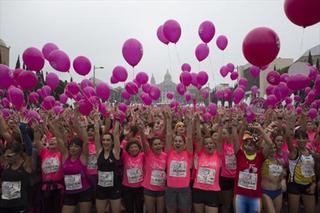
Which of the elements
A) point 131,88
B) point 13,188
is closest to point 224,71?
point 131,88

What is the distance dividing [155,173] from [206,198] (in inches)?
33.3

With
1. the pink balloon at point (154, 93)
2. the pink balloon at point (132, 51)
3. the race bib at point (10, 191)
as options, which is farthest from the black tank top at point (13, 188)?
the pink balloon at point (154, 93)

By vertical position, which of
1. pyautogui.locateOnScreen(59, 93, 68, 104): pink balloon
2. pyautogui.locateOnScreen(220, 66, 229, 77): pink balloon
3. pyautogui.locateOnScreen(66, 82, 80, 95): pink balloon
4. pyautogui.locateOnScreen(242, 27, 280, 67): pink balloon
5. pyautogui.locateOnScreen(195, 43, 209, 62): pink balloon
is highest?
pyautogui.locateOnScreen(195, 43, 209, 62): pink balloon

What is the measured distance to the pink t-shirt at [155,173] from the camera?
197 inches

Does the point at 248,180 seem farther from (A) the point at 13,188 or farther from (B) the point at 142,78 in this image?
(B) the point at 142,78

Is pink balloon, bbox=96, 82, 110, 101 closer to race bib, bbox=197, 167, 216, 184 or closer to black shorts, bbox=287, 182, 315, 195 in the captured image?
race bib, bbox=197, 167, 216, 184

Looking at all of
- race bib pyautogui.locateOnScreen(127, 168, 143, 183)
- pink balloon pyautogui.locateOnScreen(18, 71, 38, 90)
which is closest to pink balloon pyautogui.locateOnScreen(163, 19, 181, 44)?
pink balloon pyautogui.locateOnScreen(18, 71, 38, 90)

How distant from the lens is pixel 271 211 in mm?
4637

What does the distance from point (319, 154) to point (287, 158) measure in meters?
0.52

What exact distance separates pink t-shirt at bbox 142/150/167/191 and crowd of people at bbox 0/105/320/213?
1 centimetres

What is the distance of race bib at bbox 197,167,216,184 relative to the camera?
15.6ft

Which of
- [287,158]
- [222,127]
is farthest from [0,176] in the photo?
[287,158]

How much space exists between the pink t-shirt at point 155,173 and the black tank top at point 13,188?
67.3 inches

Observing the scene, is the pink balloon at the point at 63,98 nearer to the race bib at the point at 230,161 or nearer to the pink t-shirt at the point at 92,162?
the pink t-shirt at the point at 92,162
